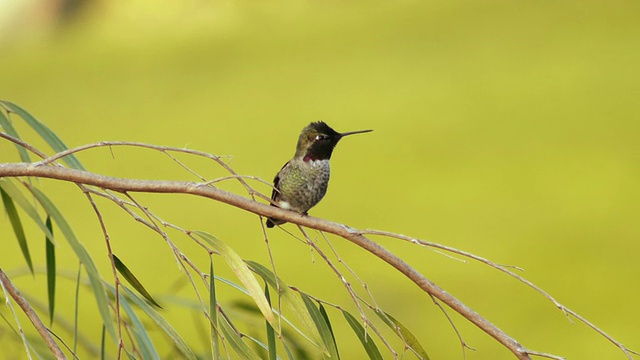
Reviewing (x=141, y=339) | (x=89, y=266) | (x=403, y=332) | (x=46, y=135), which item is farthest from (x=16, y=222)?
(x=403, y=332)

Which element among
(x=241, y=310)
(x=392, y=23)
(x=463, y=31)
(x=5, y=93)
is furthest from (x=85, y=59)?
(x=241, y=310)

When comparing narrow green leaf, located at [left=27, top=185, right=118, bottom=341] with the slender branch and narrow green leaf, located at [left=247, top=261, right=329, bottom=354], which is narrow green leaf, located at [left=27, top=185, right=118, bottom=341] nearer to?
the slender branch

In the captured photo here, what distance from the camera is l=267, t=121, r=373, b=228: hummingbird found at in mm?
1171

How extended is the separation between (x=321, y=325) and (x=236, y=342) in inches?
4.3

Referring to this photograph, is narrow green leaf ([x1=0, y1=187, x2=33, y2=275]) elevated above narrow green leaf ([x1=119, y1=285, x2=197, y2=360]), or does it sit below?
above

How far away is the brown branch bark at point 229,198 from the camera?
32.6 inches

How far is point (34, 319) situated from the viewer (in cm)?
91

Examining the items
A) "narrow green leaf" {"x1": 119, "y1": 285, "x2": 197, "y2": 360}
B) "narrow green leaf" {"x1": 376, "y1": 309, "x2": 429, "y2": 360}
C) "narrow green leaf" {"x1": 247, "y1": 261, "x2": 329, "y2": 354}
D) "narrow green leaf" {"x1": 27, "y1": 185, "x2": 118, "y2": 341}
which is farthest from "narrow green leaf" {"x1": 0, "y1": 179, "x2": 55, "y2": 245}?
"narrow green leaf" {"x1": 376, "y1": 309, "x2": 429, "y2": 360}

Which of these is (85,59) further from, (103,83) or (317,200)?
(317,200)

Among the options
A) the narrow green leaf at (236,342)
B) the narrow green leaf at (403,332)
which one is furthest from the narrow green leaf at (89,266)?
the narrow green leaf at (403,332)

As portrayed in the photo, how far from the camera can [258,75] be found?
2721mm

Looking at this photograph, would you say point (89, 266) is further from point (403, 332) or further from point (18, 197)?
point (403, 332)

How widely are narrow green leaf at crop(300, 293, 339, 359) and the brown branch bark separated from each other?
0.49 feet

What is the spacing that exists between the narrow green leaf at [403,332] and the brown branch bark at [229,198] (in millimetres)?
118
